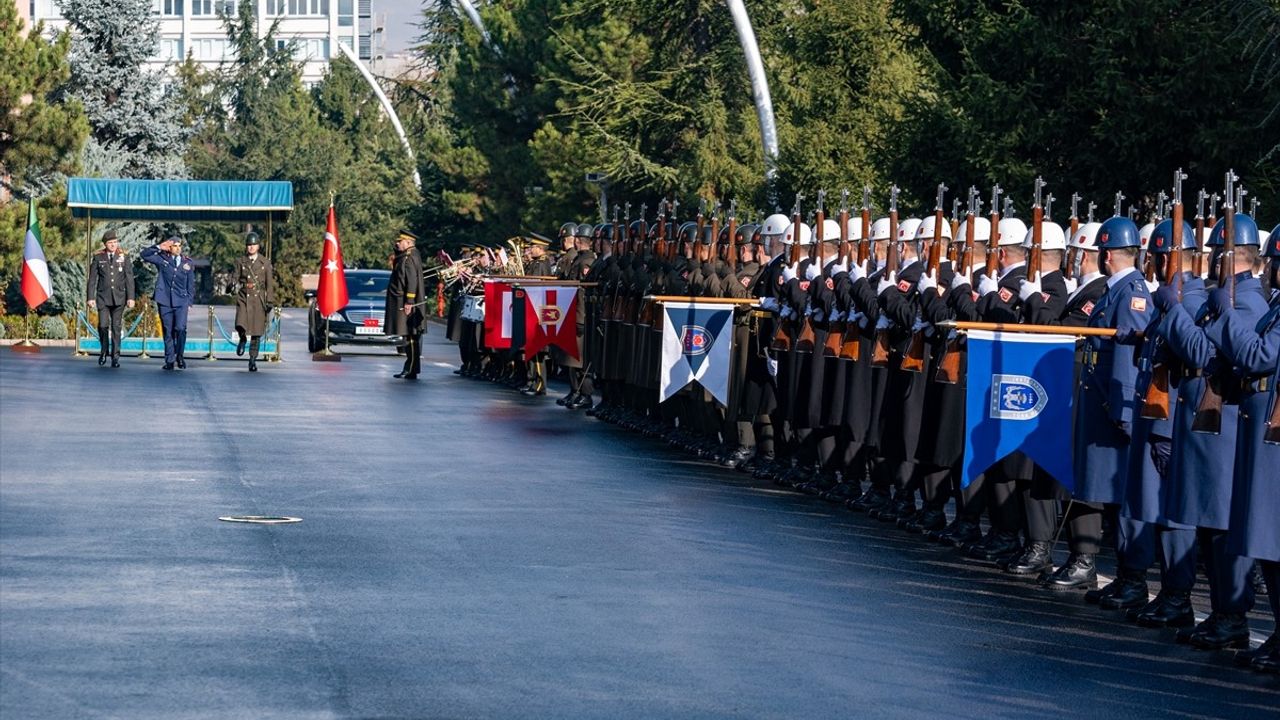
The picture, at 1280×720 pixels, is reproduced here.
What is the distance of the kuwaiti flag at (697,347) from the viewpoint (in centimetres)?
1941

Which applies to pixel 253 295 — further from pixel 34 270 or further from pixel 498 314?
pixel 34 270

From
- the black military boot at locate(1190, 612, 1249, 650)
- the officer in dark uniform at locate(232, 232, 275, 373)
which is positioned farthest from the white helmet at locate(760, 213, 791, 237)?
the officer in dark uniform at locate(232, 232, 275, 373)

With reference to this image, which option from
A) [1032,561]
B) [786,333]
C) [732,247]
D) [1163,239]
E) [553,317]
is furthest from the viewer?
[553,317]

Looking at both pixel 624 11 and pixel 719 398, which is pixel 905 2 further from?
pixel 624 11

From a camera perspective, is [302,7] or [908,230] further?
[302,7]

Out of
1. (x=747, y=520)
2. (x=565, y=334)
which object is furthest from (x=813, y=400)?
(x=565, y=334)

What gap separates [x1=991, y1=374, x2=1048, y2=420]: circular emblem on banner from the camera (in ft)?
41.7

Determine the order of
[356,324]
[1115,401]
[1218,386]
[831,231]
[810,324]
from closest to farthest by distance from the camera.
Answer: [1218,386] < [1115,401] < [810,324] < [831,231] < [356,324]

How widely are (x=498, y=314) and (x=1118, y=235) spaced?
18744 millimetres

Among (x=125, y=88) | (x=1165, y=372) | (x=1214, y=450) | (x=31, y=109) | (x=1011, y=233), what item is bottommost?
(x=1214, y=450)

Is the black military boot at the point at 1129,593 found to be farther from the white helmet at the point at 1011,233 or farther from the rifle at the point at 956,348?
the white helmet at the point at 1011,233

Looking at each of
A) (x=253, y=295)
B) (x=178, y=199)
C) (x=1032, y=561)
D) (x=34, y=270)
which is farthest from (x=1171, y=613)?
(x=34, y=270)

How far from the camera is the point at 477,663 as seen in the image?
29.8 feet

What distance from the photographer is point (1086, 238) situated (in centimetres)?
1270
